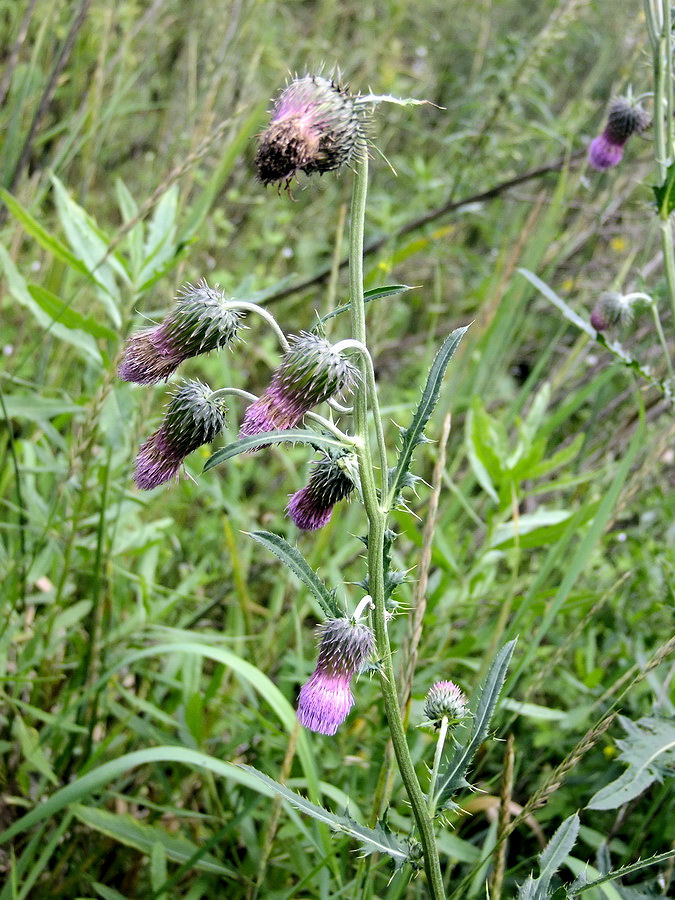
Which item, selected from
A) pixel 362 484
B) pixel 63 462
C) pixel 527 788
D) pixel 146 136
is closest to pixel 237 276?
pixel 146 136

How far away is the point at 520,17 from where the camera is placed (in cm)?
631

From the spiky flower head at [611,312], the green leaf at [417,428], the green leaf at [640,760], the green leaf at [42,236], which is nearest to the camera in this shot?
the green leaf at [417,428]

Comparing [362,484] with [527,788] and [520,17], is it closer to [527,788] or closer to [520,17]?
[527,788]

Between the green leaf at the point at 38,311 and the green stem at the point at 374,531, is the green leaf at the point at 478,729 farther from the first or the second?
the green leaf at the point at 38,311

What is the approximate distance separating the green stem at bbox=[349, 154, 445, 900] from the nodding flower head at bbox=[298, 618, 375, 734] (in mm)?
43

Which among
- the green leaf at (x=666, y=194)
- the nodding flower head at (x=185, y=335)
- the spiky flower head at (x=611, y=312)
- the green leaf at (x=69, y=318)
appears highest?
the green leaf at (x=666, y=194)

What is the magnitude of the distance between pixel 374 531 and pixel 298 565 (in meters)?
0.14

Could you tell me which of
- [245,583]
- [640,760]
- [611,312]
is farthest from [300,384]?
[245,583]

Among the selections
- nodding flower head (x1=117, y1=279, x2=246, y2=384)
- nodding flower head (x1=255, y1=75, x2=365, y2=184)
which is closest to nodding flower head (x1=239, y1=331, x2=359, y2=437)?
nodding flower head (x1=117, y1=279, x2=246, y2=384)

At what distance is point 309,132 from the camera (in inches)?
45.1

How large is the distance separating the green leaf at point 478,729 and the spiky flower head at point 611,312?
120cm

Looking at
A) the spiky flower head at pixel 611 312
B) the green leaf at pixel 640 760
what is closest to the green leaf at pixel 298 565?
the green leaf at pixel 640 760

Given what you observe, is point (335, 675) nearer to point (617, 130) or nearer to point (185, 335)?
point (185, 335)

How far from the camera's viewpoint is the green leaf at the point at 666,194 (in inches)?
68.5
